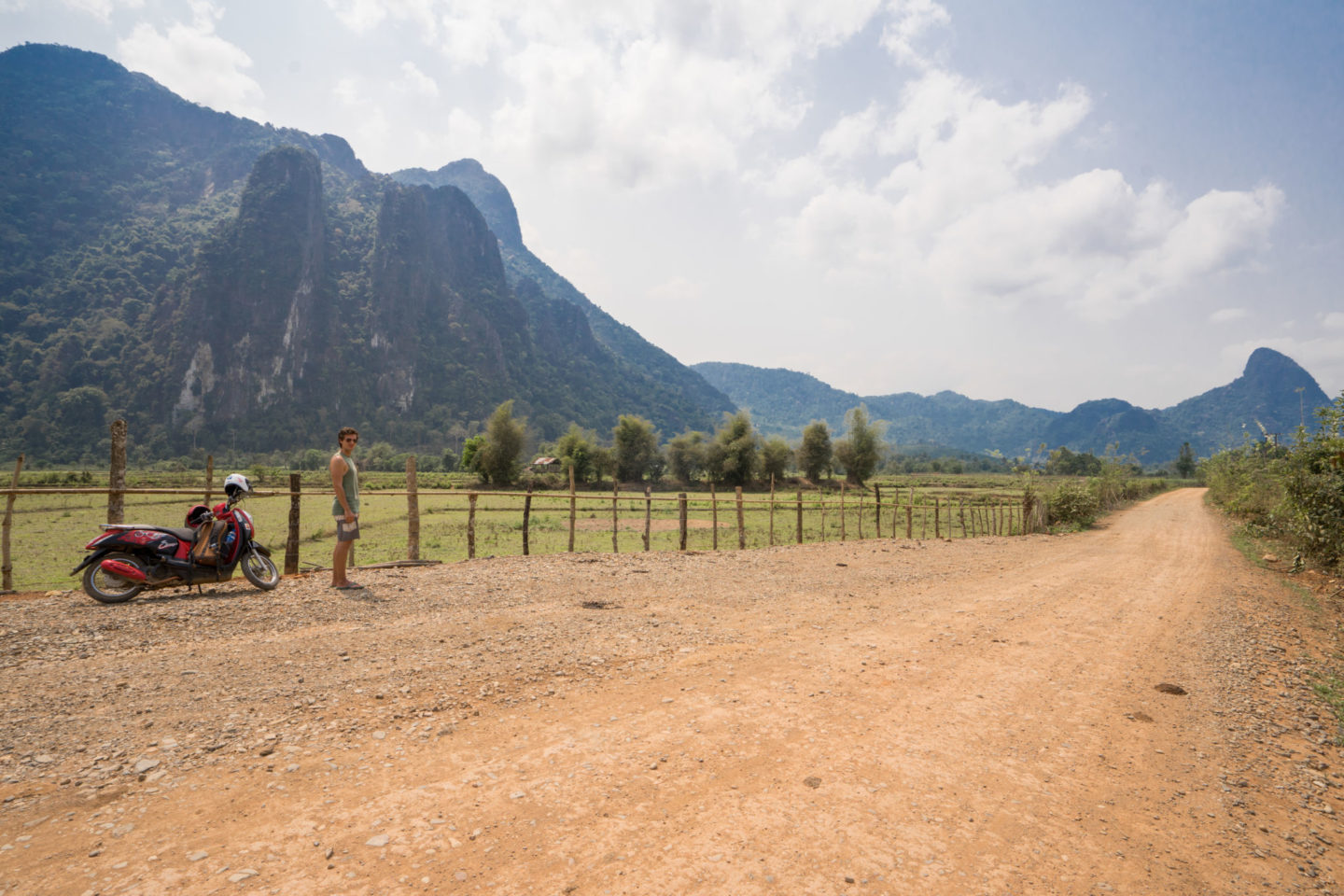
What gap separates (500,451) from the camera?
50.5 m

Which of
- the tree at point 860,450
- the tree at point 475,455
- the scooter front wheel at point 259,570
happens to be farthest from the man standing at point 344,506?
the tree at point 860,450

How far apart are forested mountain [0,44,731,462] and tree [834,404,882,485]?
8095 centimetres

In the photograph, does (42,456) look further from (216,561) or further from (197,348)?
(216,561)

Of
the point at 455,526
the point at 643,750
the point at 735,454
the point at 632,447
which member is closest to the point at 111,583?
the point at 643,750

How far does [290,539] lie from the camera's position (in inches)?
353

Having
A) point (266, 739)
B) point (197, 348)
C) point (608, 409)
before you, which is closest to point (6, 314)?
point (197, 348)

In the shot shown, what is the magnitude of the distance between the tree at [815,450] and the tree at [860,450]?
114 cm

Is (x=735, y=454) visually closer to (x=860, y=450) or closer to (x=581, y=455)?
(x=860, y=450)

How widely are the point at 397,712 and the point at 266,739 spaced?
781 millimetres

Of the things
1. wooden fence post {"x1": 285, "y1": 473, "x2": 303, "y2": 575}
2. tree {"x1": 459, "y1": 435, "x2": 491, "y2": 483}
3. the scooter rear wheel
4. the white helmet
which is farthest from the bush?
tree {"x1": 459, "y1": 435, "x2": 491, "y2": 483}

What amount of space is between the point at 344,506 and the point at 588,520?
19.6 metres

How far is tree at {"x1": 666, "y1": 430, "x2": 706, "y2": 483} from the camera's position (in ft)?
187

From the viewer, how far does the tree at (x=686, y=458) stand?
5700 centimetres

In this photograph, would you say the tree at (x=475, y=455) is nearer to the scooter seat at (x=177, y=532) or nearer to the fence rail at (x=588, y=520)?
the fence rail at (x=588, y=520)
